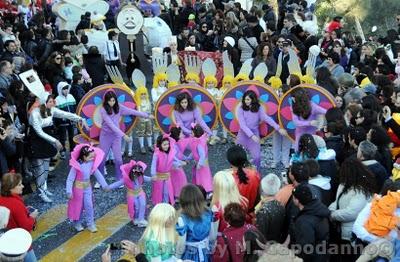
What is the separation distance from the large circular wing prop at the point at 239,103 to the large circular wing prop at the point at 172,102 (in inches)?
9.9

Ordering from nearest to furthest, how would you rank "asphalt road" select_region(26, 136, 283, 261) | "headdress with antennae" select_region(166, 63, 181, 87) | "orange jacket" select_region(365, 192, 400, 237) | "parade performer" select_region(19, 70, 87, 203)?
"orange jacket" select_region(365, 192, 400, 237) < "asphalt road" select_region(26, 136, 283, 261) < "parade performer" select_region(19, 70, 87, 203) < "headdress with antennae" select_region(166, 63, 181, 87)

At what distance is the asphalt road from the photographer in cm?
839

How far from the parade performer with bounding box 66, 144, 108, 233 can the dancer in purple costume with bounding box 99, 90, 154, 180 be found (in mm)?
1360

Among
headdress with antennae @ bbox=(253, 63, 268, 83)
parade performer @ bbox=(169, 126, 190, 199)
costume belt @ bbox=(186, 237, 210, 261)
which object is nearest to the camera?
costume belt @ bbox=(186, 237, 210, 261)

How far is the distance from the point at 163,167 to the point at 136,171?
0.52 meters

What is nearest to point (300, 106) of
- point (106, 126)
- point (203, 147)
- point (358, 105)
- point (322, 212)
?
point (358, 105)

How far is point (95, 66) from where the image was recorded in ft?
44.3

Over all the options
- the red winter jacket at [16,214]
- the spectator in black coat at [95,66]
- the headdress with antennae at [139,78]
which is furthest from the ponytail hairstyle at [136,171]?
the spectator in black coat at [95,66]

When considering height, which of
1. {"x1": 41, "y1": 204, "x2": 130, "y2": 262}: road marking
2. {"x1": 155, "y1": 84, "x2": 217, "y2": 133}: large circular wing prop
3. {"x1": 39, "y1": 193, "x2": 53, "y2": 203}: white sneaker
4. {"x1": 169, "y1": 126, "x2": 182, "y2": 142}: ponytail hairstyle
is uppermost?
{"x1": 155, "y1": 84, "x2": 217, "y2": 133}: large circular wing prop

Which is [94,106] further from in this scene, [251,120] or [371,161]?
[371,161]

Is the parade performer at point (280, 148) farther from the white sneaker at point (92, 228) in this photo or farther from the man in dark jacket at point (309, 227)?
the man in dark jacket at point (309, 227)

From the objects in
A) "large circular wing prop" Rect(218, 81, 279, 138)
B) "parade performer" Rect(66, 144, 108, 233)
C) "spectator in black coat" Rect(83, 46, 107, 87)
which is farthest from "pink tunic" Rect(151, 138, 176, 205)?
"spectator in black coat" Rect(83, 46, 107, 87)

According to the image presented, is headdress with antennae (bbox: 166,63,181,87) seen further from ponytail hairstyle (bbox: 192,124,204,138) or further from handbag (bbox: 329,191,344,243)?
handbag (bbox: 329,191,344,243)

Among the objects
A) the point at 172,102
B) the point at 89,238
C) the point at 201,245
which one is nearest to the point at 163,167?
the point at 89,238
